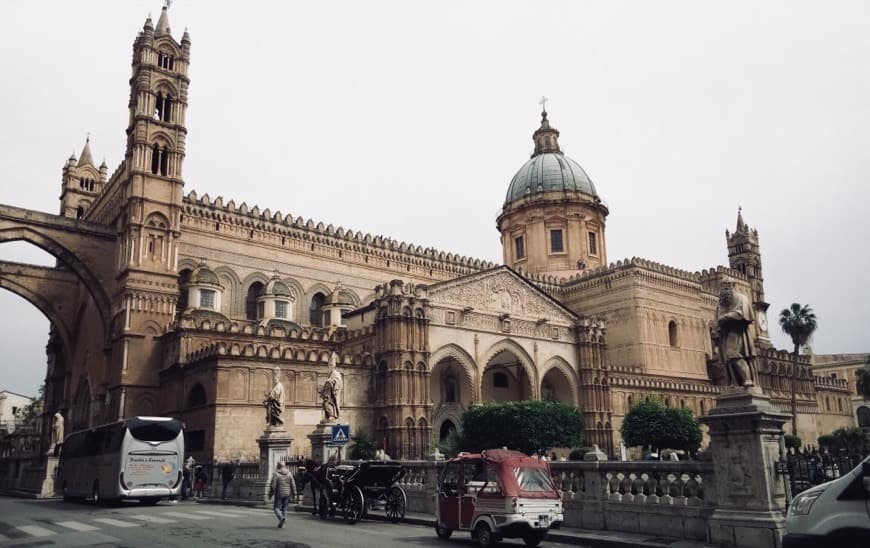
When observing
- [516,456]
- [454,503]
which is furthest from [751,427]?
[454,503]

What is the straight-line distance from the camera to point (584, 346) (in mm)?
43062

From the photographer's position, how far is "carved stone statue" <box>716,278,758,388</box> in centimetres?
1138

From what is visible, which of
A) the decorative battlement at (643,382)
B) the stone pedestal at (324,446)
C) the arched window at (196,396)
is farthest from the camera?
the decorative battlement at (643,382)

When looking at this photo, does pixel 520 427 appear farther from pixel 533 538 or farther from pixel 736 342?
pixel 736 342

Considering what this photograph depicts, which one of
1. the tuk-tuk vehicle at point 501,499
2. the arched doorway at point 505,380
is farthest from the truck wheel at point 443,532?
the arched doorway at point 505,380

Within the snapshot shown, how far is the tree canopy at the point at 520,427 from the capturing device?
3341 centimetres

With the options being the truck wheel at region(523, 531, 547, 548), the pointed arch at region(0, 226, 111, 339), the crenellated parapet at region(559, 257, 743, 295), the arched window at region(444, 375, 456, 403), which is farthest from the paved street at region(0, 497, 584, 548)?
the crenellated parapet at region(559, 257, 743, 295)

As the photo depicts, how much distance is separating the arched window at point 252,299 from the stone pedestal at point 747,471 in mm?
34028

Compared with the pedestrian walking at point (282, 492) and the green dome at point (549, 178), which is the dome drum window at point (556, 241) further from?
the pedestrian walking at point (282, 492)

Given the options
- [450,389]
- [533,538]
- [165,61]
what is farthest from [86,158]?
[533,538]

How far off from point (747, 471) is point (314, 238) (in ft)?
120

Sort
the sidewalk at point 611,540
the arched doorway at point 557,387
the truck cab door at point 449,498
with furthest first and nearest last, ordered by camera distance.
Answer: the arched doorway at point 557,387
the truck cab door at point 449,498
the sidewalk at point 611,540

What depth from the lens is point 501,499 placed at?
38.4ft

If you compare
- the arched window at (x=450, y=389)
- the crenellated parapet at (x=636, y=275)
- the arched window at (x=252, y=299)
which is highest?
the crenellated parapet at (x=636, y=275)
